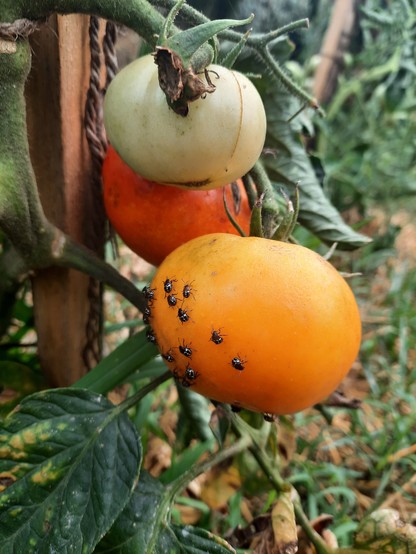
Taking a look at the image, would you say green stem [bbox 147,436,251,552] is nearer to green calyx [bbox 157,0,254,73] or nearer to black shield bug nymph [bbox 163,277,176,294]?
black shield bug nymph [bbox 163,277,176,294]

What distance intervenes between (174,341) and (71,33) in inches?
18.4

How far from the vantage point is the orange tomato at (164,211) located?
730mm

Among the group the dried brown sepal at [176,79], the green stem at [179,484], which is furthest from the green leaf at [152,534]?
the dried brown sepal at [176,79]

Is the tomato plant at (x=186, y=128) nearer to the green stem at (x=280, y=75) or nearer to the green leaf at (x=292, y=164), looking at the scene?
the green stem at (x=280, y=75)

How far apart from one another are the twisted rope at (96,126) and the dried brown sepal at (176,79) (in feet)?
1.07

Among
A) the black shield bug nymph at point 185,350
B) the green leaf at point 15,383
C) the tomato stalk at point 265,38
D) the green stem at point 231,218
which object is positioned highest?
the tomato stalk at point 265,38

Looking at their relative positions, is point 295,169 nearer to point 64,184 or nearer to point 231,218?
point 231,218

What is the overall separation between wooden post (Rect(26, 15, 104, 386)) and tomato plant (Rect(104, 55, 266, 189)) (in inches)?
7.2

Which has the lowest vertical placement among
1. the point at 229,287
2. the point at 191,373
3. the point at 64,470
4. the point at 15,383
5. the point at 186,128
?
the point at 15,383

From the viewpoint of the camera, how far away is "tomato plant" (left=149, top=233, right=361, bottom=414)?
0.57 metres

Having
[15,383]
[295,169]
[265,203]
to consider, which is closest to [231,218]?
[265,203]

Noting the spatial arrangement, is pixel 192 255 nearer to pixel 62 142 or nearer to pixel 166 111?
pixel 166 111

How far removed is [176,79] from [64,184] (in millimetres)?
396

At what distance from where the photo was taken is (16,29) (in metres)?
0.59
